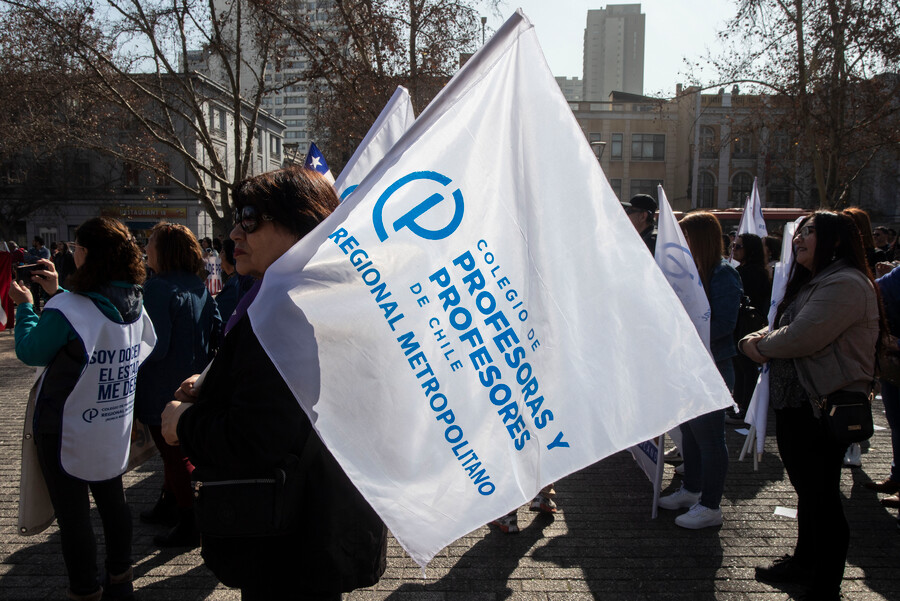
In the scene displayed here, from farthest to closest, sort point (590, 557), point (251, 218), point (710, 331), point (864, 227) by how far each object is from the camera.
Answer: point (710, 331), point (864, 227), point (590, 557), point (251, 218)

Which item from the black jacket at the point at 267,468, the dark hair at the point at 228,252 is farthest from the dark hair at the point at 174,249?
the black jacket at the point at 267,468

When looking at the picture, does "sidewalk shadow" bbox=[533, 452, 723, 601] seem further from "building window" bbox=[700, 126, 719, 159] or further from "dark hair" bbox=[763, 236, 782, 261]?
"building window" bbox=[700, 126, 719, 159]

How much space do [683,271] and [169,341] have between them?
3160mm

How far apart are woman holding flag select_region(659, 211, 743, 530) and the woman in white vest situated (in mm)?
3245

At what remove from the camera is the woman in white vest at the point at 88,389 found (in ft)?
9.34

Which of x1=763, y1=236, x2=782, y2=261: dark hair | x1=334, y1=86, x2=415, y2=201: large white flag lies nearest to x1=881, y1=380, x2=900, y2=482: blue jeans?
x1=334, y1=86, x2=415, y2=201: large white flag

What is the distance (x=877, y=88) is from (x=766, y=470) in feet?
49.4

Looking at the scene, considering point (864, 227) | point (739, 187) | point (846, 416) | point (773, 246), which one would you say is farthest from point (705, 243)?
point (739, 187)

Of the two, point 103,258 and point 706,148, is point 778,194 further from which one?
point 103,258

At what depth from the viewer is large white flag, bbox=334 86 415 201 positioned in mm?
4046

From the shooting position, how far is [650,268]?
5.67ft

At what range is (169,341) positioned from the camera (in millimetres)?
3766

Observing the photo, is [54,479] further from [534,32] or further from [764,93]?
[764,93]

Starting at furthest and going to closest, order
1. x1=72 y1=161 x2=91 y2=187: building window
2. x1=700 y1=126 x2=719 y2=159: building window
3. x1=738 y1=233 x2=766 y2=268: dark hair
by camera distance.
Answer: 1. x1=700 y1=126 x2=719 y2=159: building window
2. x1=72 y1=161 x2=91 y2=187: building window
3. x1=738 y1=233 x2=766 y2=268: dark hair
